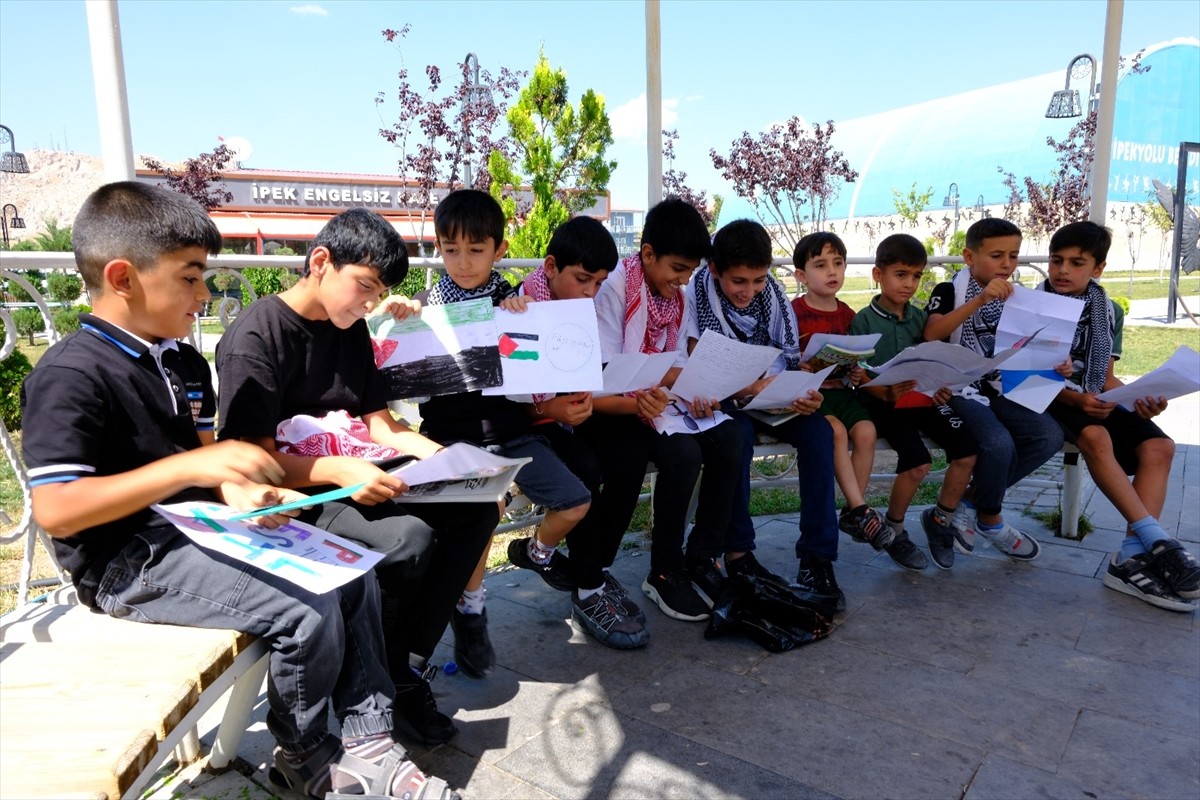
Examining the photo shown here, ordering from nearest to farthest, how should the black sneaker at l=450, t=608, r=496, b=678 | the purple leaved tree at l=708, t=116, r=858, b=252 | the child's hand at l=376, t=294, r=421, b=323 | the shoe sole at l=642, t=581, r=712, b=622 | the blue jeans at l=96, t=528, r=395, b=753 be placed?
1. the blue jeans at l=96, t=528, r=395, b=753
2. the child's hand at l=376, t=294, r=421, b=323
3. the black sneaker at l=450, t=608, r=496, b=678
4. the shoe sole at l=642, t=581, r=712, b=622
5. the purple leaved tree at l=708, t=116, r=858, b=252

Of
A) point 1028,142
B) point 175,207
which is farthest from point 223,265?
point 1028,142

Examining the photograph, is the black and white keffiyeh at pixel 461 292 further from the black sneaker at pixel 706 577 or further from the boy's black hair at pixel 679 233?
the black sneaker at pixel 706 577

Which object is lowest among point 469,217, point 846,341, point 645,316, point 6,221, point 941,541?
point 941,541

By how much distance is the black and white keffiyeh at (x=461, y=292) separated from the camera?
2781mm

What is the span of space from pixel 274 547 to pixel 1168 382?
3.33 metres

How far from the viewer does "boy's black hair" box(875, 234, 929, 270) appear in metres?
3.49

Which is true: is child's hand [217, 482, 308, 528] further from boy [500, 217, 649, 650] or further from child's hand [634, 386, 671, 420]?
child's hand [634, 386, 671, 420]

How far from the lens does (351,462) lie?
194 centimetres

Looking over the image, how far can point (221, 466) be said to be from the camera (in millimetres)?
1560

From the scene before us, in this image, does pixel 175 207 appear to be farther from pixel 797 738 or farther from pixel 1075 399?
pixel 1075 399

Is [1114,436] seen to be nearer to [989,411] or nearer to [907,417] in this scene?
[989,411]

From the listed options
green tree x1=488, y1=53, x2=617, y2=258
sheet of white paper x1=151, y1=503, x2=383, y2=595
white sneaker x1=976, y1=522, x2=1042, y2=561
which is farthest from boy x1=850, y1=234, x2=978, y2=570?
green tree x1=488, y1=53, x2=617, y2=258

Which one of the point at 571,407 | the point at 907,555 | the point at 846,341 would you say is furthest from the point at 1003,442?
the point at 571,407

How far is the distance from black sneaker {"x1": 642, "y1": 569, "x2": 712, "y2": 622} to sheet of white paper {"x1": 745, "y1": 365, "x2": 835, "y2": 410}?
2.33 ft
